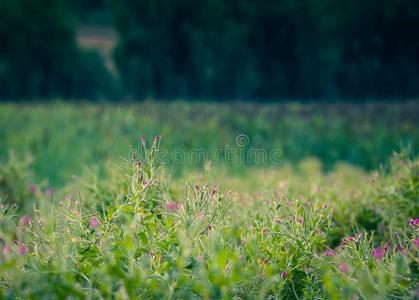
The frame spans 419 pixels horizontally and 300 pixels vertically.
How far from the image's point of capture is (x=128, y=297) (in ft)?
6.17

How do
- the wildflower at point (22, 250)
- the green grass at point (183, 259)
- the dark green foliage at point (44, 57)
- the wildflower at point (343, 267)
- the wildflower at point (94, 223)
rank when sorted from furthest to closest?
the dark green foliage at point (44, 57), the wildflower at point (94, 223), the wildflower at point (22, 250), the wildflower at point (343, 267), the green grass at point (183, 259)

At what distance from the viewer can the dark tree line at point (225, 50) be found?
19969mm

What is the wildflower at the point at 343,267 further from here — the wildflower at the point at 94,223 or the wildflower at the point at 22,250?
the wildflower at the point at 22,250

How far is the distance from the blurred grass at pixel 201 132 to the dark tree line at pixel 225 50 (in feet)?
25.1

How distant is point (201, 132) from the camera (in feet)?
32.9

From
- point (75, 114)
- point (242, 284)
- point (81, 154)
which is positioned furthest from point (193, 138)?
point (242, 284)

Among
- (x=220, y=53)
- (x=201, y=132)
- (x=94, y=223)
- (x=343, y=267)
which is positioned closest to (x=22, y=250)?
(x=94, y=223)

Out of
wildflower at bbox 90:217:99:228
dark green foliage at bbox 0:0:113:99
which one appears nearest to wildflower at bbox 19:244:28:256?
wildflower at bbox 90:217:99:228

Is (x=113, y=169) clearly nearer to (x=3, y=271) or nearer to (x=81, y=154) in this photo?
(x=3, y=271)

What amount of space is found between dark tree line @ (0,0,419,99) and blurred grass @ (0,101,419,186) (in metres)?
7.64

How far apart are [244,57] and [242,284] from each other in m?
18.6

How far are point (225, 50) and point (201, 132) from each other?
33.5 feet

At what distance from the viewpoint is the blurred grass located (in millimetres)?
8367

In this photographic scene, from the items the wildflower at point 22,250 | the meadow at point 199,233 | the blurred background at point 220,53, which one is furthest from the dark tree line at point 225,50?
the wildflower at point 22,250
